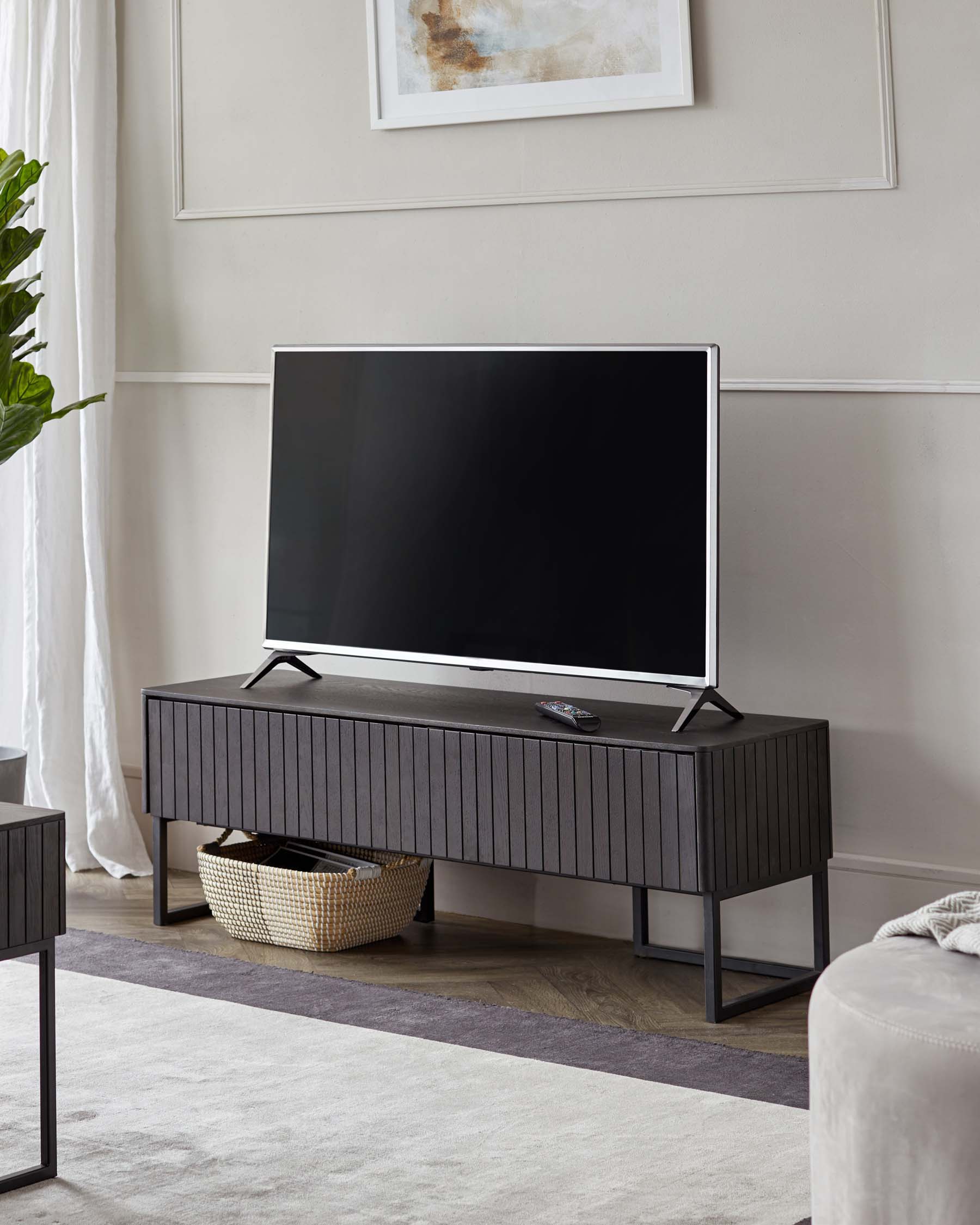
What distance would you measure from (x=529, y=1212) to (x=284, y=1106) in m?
0.57

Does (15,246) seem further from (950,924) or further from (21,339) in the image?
(950,924)

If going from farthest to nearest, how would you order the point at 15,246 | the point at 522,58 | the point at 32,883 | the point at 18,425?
the point at 15,246
the point at 18,425
the point at 522,58
the point at 32,883

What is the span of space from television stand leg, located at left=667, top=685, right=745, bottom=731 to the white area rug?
729mm

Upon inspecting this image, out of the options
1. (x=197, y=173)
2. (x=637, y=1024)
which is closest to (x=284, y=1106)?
(x=637, y=1024)

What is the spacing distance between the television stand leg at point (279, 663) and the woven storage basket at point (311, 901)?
1.37 ft

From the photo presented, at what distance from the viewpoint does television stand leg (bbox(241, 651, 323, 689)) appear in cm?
397

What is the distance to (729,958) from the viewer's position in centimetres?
368

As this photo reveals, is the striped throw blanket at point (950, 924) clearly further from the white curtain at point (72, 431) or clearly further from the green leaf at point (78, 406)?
the white curtain at point (72, 431)

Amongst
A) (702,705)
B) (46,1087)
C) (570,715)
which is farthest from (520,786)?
(46,1087)

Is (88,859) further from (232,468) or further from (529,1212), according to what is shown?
(529,1212)

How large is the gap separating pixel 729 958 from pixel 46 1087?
5.49 feet

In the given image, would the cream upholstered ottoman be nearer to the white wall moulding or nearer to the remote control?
the remote control

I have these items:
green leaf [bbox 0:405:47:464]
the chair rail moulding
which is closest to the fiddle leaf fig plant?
green leaf [bbox 0:405:47:464]

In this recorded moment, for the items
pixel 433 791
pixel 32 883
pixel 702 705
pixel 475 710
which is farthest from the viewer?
pixel 475 710
